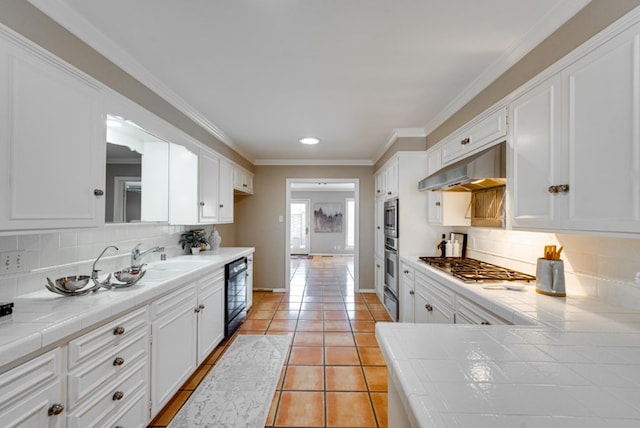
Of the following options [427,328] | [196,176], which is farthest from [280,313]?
[427,328]

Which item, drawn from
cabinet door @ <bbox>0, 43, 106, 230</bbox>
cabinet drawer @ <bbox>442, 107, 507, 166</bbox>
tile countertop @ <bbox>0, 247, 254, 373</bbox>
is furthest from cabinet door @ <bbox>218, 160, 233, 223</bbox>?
cabinet drawer @ <bbox>442, 107, 507, 166</bbox>

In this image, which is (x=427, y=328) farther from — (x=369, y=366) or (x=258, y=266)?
(x=258, y=266)

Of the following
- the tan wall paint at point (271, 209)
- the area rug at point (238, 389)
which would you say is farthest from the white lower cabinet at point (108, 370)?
the tan wall paint at point (271, 209)

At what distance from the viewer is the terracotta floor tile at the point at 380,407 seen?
1843 millimetres

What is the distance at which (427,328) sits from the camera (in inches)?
43.5

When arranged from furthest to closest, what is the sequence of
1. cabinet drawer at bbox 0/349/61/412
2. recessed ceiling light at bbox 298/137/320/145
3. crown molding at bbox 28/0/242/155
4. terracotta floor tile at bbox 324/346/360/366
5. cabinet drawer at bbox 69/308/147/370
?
recessed ceiling light at bbox 298/137/320/145
terracotta floor tile at bbox 324/346/360/366
crown molding at bbox 28/0/242/155
cabinet drawer at bbox 69/308/147/370
cabinet drawer at bbox 0/349/61/412

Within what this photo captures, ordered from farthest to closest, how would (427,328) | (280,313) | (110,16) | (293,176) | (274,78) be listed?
(293,176) → (280,313) → (274,78) → (110,16) → (427,328)

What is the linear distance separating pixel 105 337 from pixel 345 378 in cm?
177

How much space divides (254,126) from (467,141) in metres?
2.24

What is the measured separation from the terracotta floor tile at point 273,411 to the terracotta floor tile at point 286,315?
1.56 metres

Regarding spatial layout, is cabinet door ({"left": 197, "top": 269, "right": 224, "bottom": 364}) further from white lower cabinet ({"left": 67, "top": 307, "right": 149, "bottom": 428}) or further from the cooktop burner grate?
the cooktop burner grate

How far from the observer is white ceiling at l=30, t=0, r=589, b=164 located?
1438 millimetres

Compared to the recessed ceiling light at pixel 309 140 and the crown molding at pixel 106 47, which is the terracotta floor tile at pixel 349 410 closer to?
the crown molding at pixel 106 47

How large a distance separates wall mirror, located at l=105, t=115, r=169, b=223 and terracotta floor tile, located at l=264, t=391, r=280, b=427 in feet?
5.73
